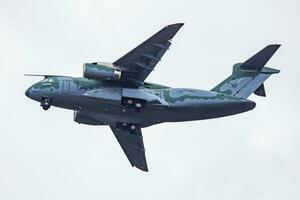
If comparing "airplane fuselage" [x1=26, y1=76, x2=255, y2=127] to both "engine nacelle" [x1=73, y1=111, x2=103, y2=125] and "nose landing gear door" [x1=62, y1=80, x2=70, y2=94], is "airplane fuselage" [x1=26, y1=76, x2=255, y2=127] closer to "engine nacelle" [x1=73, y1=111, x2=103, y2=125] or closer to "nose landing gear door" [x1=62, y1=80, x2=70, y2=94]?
"nose landing gear door" [x1=62, y1=80, x2=70, y2=94]

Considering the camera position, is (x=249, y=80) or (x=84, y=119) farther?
(x=84, y=119)

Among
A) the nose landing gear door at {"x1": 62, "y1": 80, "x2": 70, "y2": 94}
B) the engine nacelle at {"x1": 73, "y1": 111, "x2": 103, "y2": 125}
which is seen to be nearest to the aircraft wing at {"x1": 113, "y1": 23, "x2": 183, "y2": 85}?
the nose landing gear door at {"x1": 62, "y1": 80, "x2": 70, "y2": 94}

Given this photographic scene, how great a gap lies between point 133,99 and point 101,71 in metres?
2.26

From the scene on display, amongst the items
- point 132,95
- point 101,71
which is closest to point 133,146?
point 132,95

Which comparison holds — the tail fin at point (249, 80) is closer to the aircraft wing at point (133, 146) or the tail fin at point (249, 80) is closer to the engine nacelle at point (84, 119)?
the aircraft wing at point (133, 146)

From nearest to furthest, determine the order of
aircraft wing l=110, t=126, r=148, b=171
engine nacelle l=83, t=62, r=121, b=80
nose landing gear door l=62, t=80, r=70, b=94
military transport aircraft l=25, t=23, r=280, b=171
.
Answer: engine nacelle l=83, t=62, r=121, b=80
military transport aircraft l=25, t=23, r=280, b=171
nose landing gear door l=62, t=80, r=70, b=94
aircraft wing l=110, t=126, r=148, b=171

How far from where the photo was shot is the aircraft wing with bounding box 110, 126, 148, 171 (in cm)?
4863

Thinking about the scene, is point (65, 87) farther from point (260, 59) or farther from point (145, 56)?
point (260, 59)

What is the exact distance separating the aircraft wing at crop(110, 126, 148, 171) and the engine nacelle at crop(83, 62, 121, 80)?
5311 mm

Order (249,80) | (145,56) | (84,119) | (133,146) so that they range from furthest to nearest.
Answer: (133,146) < (84,119) < (249,80) < (145,56)

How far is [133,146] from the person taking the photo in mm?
49094

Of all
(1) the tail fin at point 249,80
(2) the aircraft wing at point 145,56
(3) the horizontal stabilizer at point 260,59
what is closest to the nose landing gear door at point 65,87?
(2) the aircraft wing at point 145,56

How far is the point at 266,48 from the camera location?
4462cm

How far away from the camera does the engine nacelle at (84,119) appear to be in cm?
4722
